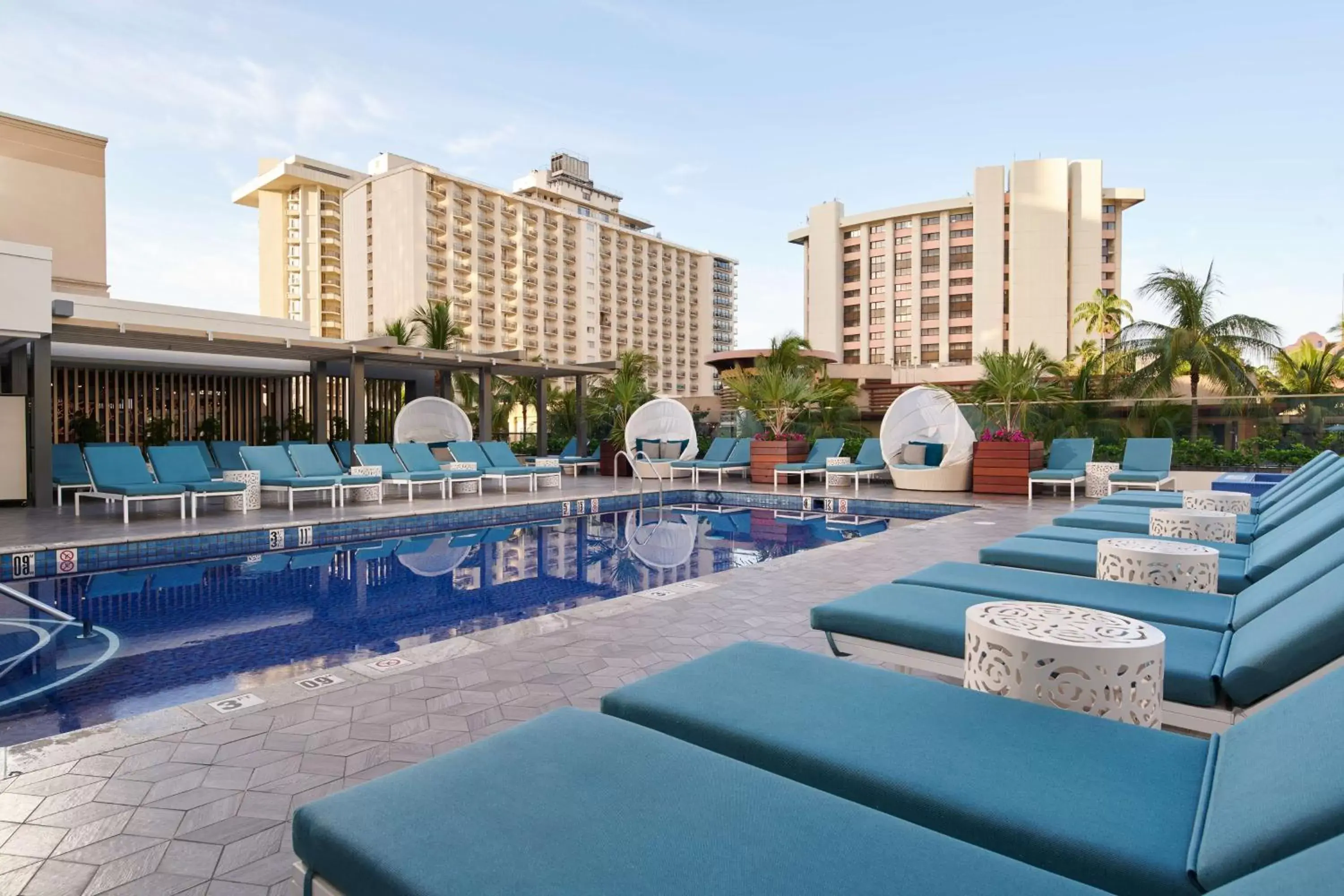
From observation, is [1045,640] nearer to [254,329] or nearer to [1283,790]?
[1283,790]

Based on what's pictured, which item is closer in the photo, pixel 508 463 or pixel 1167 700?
pixel 1167 700

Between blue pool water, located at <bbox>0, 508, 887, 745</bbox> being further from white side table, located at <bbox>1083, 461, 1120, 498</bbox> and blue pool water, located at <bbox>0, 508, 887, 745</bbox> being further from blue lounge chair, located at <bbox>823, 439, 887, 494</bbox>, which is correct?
white side table, located at <bbox>1083, 461, 1120, 498</bbox>

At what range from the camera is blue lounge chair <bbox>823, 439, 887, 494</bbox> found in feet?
41.8

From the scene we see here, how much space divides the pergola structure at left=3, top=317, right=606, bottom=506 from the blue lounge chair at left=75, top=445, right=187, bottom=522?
1.39 meters

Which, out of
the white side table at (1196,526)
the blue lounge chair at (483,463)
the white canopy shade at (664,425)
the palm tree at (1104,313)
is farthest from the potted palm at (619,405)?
the palm tree at (1104,313)

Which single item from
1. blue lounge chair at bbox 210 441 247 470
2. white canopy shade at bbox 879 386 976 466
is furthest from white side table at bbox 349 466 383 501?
white canopy shade at bbox 879 386 976 466

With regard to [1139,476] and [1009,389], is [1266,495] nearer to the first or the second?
[1139,476]

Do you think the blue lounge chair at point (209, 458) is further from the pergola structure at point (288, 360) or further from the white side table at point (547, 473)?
the white side table at point (547, 473)

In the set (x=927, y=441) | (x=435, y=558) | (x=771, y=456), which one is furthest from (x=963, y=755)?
(x=927, y=441)

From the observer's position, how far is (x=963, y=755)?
1588 millimetres

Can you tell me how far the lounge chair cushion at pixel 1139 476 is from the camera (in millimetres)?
10383

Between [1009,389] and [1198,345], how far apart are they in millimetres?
6582

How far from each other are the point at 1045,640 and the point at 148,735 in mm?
2922

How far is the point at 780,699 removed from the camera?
6.22ft
